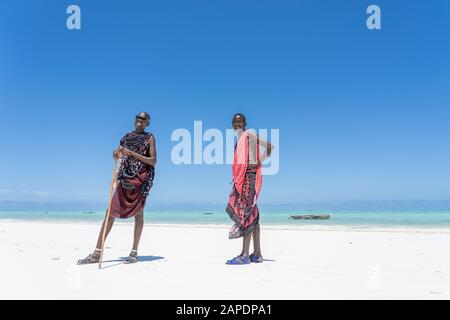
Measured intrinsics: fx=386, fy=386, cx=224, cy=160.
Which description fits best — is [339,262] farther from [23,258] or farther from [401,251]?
[23,258]

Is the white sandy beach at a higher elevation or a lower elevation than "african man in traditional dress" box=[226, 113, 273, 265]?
lower

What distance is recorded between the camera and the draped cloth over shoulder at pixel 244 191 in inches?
219

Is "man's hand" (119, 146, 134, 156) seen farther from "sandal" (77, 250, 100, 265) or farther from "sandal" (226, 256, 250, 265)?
"sandal" (226, 256, 250, 265)

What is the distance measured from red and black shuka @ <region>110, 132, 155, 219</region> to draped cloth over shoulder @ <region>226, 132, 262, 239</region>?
1.26 metres

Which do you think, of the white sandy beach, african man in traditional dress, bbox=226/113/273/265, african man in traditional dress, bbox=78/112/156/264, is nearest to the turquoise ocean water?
the white sandy beach

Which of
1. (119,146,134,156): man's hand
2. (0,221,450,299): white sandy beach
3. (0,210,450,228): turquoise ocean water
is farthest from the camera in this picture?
(0,210,450,228): turquoise ocean water

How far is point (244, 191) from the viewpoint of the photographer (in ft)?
18.7

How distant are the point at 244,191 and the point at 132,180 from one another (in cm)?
163

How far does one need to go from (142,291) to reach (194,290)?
491 millimetres

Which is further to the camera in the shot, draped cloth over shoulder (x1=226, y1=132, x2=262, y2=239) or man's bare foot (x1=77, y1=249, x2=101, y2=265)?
draped cloth over shoulder (x1=226, y1=132, x2=262, y2=239)

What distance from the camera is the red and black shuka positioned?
5508 millimetres
